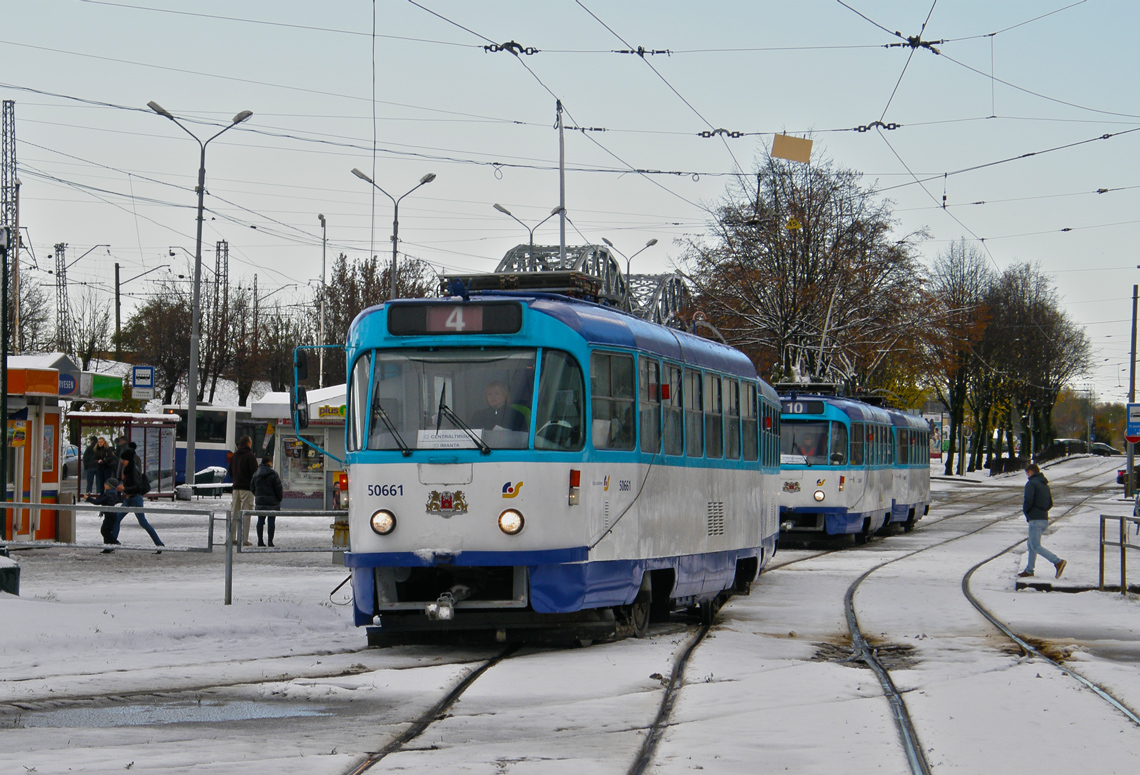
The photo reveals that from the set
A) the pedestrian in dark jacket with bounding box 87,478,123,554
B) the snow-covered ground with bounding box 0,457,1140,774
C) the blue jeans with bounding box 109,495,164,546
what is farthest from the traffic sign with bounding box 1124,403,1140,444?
the blue jeans with bounding box 109,495,164,546

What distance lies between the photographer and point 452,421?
419 inches

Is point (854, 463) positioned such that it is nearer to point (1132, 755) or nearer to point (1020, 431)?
point (1132, 755)

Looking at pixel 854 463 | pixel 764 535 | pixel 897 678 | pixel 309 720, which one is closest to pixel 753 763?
pixel 309 720

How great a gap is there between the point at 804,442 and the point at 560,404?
1688 cm

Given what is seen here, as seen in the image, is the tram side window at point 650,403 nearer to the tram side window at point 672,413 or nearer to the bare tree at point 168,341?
the tram side window at point 672,413

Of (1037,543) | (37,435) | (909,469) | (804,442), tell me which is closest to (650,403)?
(1037,543)

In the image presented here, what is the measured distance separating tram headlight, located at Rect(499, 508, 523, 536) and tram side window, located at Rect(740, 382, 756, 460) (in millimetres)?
5302

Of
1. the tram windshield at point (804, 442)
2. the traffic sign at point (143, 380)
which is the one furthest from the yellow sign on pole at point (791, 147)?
the traffic sign at point (143, 380)

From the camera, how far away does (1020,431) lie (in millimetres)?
86562

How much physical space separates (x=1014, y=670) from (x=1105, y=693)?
116 centimetres

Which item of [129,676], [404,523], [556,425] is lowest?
[129,676]

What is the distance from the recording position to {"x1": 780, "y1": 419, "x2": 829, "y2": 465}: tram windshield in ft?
87.9

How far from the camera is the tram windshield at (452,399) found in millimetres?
10609

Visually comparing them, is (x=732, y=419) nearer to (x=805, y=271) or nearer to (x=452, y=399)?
(x=452, y=399)
